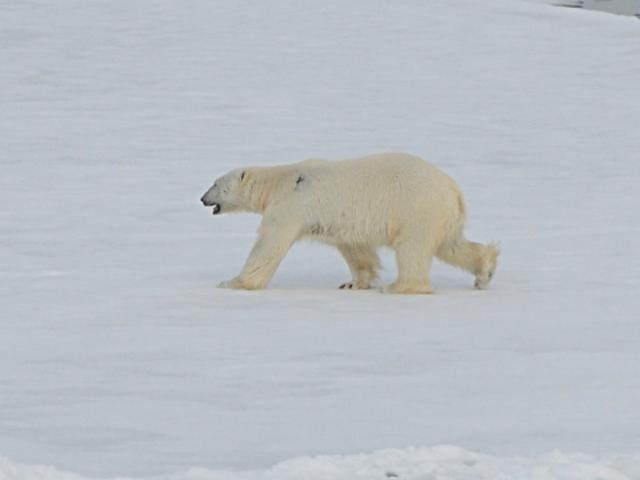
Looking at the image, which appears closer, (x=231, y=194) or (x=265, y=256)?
(x=265, y=256)

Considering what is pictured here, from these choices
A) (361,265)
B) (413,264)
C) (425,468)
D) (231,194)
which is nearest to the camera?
(425,468)

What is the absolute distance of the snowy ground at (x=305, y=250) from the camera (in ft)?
13.2

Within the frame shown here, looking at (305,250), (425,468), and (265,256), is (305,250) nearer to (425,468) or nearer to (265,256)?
(265,256)

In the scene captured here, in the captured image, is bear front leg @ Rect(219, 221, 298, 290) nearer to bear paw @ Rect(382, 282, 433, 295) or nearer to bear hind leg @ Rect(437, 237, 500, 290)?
bear paw @ Rect(382, 282, 433, 295)

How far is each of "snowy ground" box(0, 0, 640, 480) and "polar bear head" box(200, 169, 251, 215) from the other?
0.39 m

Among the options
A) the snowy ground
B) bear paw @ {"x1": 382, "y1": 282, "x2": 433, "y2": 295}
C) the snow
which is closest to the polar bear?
bear paw @ {"x1": 382, "y1": 282, "x2": 433, "y2": 295}

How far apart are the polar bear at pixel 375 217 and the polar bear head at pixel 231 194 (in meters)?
0.17

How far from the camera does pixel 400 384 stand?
4680mm

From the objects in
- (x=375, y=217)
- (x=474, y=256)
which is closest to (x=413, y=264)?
(x=375, y=217)

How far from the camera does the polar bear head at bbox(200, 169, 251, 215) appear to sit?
22.8ft

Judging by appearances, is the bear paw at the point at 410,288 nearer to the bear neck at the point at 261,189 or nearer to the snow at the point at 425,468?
the bear neck at the point at 261,189

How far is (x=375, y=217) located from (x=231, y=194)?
82cm

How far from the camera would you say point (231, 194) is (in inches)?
275

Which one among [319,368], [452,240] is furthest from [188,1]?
[319,368]
